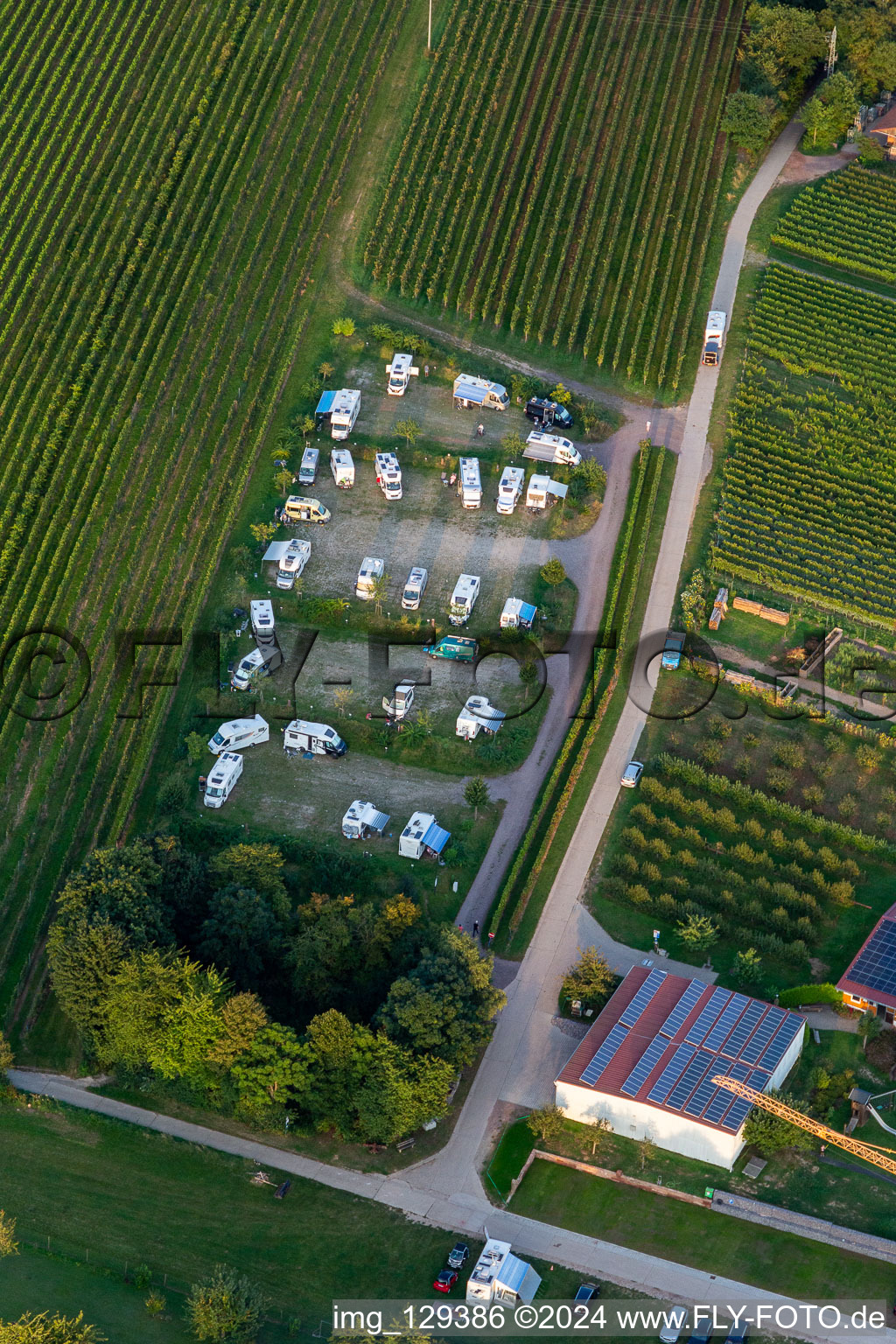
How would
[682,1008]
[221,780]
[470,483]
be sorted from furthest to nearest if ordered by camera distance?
[470,483], [221,780], [682,1008]

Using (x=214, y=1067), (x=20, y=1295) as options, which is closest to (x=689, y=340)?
(x=214, y=1067)

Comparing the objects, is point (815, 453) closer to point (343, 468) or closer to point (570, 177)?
point (343, 468)

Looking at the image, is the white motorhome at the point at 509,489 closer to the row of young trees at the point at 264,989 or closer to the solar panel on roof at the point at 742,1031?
the row of young trees at the point at 264,989

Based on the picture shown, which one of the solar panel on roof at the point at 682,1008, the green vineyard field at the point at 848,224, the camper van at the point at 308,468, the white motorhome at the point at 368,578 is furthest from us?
the green vineyard field at the point at 848,224

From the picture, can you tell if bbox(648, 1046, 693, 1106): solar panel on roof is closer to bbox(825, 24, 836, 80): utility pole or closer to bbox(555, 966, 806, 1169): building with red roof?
bbox(555, 966, 806, 1169): building with red roof

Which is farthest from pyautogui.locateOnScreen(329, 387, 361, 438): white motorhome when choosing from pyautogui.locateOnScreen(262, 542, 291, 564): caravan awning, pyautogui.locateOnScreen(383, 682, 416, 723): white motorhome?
pyautogui.locateOnScreen(383, 682, 416, 723): white motorhome

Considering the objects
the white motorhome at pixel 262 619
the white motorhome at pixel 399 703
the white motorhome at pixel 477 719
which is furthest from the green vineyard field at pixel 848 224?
the white motorhome at pixel 262 619

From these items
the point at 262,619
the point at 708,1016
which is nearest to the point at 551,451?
the point at 262,619
